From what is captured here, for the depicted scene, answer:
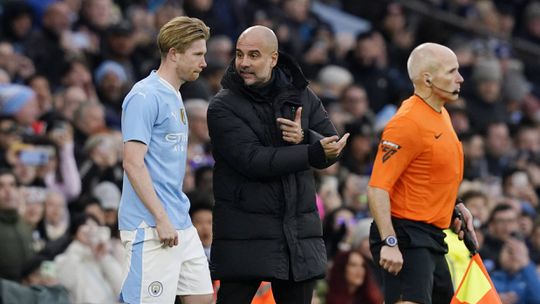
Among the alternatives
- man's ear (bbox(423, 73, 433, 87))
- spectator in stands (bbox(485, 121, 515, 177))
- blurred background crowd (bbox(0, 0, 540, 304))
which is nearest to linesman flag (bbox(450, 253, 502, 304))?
blurred background crowd (bbox(0, 0, 540, 304))

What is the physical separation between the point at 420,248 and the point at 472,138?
808 cm

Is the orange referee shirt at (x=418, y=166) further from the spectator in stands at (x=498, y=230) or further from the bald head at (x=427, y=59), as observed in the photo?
the spectator in stands at (x=498, y=230)

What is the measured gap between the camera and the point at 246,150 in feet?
24.7

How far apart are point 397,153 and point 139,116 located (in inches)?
61.9

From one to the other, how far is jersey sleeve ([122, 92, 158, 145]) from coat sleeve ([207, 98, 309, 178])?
545 mm

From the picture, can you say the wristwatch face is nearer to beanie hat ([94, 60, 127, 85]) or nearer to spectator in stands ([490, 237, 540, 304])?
spectator in stands ([490, 237, 540, 304])

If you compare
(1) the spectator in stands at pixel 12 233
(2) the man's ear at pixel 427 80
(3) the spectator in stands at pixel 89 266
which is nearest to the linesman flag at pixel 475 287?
(2) the man's ear at pixel 427 80

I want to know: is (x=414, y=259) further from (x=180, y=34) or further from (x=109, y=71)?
(x=109, y=71)

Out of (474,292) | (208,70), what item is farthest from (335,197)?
(474,292)

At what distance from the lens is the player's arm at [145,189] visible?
7.07m

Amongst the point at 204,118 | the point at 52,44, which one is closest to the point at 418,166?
the point at 204,118

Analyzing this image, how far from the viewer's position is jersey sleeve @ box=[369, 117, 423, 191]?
25.6ft

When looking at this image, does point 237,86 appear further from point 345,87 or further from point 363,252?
point 345,87

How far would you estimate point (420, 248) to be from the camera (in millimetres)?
7855
